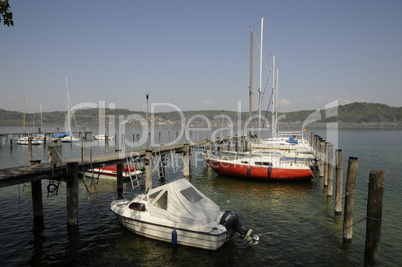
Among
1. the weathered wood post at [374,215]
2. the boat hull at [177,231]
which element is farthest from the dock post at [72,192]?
the weathered wood post at [374,215]

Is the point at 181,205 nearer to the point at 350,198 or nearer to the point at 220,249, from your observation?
the point at 220,249

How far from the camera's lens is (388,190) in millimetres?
23562

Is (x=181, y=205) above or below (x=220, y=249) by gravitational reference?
above

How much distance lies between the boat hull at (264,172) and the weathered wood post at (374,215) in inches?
710

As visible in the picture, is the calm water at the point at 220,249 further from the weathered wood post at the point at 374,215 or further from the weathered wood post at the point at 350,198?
the weathered wood post at the point at 374,215

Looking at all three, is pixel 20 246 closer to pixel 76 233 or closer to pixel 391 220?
pixel 76 233

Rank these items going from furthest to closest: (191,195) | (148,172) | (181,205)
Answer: (148,172) → (191,195) → (181,205)

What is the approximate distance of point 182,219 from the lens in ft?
39.8

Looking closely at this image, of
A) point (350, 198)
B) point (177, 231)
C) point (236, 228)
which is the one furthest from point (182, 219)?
point (350, 198)

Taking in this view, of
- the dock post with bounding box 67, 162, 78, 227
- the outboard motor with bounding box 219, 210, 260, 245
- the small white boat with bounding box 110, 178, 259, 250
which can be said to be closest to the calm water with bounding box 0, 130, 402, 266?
the small white boat with bounding box 110, 178, 259, 250

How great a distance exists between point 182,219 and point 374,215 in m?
7.60

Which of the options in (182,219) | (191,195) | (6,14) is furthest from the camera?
(191,195)

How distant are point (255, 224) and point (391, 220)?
867cm

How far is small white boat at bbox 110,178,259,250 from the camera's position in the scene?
1180 cm
